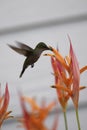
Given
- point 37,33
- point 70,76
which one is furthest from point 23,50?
point 37,33

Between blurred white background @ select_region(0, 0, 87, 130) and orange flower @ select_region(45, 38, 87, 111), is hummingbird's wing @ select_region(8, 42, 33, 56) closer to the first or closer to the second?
orange flower @ select_region(45, 38, 87, 111)

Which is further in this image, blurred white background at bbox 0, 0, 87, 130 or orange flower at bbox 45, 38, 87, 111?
blurred white background at bbox 0, 0, 87, 130

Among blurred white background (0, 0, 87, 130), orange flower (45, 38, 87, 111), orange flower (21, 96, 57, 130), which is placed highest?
blurred white background (0, 0, 87, 130)

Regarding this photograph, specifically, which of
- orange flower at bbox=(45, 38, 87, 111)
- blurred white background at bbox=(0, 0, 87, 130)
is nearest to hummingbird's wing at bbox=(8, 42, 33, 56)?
orange flower at bbox=(45, 38, 87, 111)

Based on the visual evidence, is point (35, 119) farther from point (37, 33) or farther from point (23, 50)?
point (37, 33)

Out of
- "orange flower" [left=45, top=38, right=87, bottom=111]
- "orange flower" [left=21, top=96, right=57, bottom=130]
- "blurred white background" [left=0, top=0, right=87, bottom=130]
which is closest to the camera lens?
"orange flower" [left=21, top=96, right=57, bottom=130]

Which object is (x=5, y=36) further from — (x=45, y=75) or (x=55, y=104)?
(x=55, y=104)

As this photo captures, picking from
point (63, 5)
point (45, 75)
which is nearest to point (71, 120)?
point (45, 75)

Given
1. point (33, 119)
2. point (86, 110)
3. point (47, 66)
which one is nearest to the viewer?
point (33, 119)

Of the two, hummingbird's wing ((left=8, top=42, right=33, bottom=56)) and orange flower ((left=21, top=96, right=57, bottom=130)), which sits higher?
hummingbird's wing ((left=8, top=42, right=33, bottom=56))
